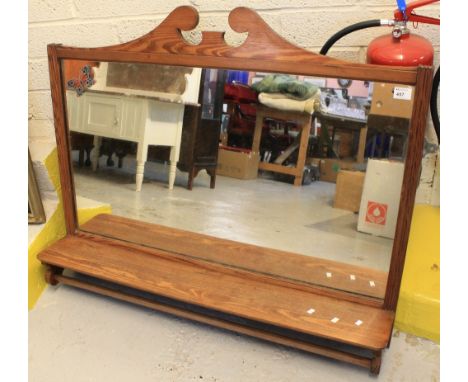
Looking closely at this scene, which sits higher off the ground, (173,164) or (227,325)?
(173,164)

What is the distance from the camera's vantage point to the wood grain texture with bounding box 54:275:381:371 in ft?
2.94

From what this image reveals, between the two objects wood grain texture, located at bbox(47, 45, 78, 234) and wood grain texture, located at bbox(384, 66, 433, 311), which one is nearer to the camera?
wood grain texture, located at bbox(384, 66, 433, 311)

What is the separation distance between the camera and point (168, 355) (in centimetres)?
94

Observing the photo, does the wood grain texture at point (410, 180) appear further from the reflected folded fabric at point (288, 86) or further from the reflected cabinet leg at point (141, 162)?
the reflected cabinet leg at point (141, 162)

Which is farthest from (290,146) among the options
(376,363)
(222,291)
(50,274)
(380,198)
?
(50,274)

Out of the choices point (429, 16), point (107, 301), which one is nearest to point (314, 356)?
point (107, 301)

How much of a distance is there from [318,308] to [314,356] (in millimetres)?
105

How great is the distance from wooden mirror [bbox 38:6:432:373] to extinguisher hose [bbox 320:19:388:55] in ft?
0.36

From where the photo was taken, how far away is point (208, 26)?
3.73 ft

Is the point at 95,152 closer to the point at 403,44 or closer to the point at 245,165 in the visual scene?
the point at 245,165

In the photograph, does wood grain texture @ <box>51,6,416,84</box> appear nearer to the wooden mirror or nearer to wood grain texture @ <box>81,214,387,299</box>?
the wooden mirror

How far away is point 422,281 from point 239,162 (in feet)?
1.54

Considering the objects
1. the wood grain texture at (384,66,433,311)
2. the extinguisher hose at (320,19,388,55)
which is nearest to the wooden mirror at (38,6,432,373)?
the wood grain texture at (384,66,433,311)

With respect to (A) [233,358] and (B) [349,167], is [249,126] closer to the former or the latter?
(B) [349,167]
